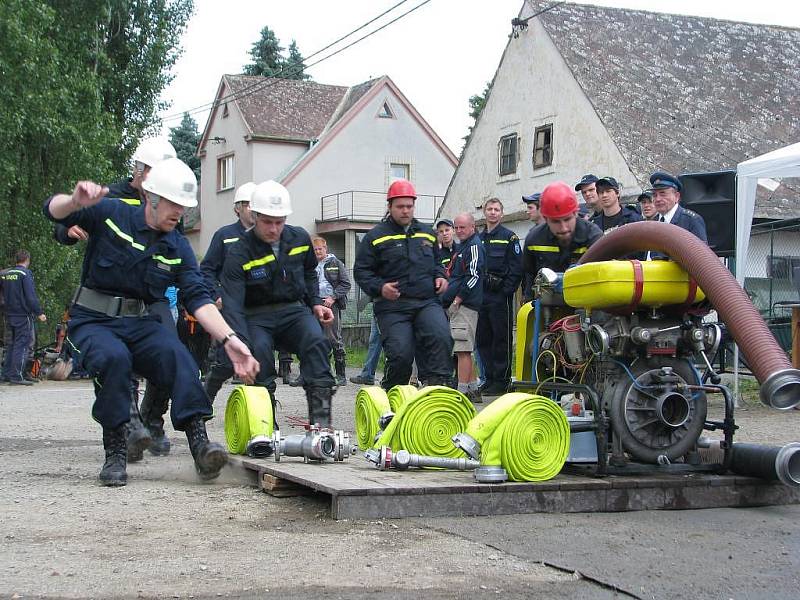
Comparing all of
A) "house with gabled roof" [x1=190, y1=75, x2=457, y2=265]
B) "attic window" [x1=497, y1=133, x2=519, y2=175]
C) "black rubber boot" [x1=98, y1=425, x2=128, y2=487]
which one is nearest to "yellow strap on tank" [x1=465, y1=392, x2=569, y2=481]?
"black rubber boot" [x1=98, y1=425, x2=128, y2=487]

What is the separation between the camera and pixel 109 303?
24.2 ft

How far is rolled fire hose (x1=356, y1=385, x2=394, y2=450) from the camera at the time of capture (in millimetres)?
7969

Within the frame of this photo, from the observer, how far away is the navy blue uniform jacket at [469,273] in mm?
13052

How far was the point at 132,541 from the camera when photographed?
219 inches

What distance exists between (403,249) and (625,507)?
3591 mm

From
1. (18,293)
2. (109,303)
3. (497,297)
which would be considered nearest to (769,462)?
(109,303)

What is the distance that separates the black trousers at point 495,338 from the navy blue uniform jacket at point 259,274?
4895mm

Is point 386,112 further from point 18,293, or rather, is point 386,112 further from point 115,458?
point 115,458

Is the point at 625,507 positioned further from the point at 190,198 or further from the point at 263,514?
the point at 190,198

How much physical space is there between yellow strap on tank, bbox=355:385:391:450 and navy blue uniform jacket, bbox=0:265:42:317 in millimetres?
12127

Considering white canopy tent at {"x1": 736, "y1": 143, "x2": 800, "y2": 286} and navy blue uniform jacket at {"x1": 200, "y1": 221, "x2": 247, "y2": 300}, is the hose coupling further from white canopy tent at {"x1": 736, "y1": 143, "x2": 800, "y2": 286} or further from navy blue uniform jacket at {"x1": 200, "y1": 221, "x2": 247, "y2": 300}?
white canopy tent at {"x1": 736, "y1": 143, "x2": 800, "y2": 286}

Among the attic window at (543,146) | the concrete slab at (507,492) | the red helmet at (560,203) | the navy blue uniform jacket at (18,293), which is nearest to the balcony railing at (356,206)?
the attic window at (543,146)

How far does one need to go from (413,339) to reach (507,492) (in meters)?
3.22

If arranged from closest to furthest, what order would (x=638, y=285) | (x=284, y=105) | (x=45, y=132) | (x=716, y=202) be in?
(x=638, y=285)
(x=716, y=202)
(x=45, y=132)
(x=284, y=105)
